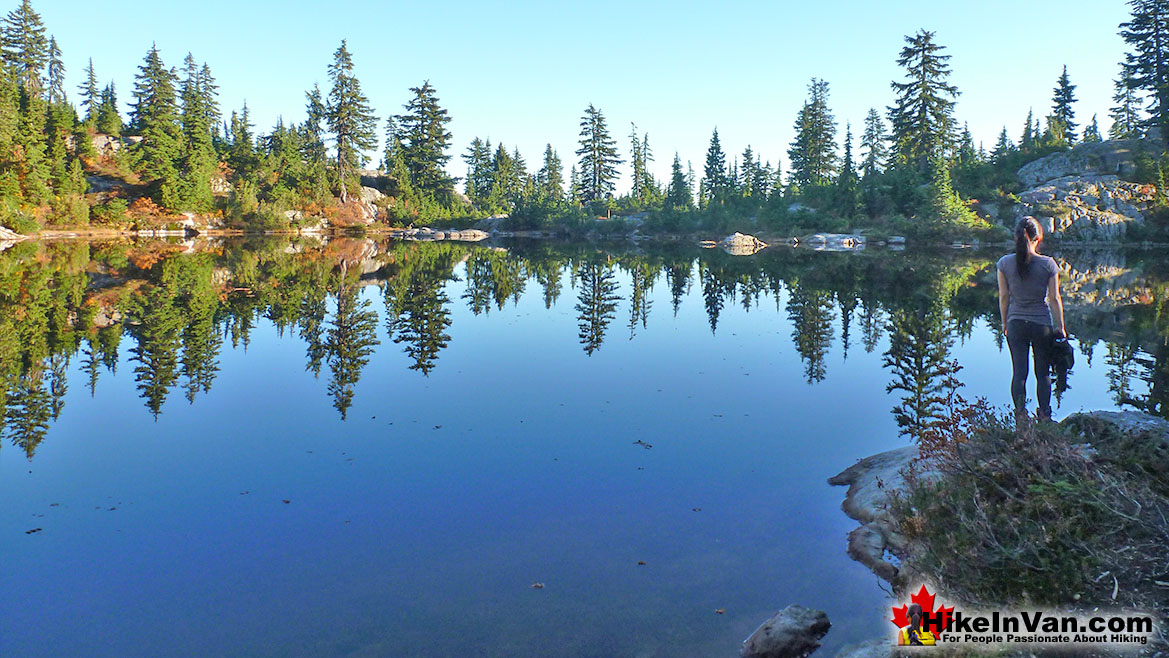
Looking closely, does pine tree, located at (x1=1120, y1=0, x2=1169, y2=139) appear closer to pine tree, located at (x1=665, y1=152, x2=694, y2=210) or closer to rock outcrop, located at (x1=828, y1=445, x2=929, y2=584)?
pine tree, located at (x1=665, y1=152, x2=694, y2=210)

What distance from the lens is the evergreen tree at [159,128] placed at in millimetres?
61216

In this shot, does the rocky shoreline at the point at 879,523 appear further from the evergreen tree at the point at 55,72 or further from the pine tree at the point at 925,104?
the evergreen tree at the point at 55,72

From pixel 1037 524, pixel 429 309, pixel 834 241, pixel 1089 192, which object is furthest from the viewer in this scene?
pixel 834 241

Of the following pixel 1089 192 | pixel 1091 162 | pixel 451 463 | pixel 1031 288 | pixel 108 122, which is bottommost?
pixel 451 463

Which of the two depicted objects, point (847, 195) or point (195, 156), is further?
point (195, 156)

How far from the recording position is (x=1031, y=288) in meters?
6.52

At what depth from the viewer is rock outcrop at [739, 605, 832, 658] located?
4.24 m

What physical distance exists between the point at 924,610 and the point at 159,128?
78.8 metres

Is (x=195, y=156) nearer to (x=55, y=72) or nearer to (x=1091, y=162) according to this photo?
(x=55, y=72)

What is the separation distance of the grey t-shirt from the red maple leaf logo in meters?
3.82

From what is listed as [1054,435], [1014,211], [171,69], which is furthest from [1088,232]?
[171,69]

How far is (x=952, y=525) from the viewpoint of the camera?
16.1ft

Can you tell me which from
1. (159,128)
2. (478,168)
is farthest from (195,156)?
(478,168)

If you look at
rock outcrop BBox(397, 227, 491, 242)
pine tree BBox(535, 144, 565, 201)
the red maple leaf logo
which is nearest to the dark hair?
the red maple leaf logo
